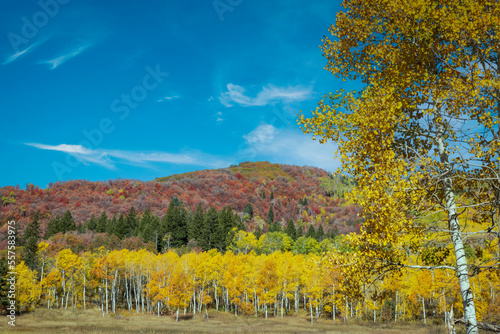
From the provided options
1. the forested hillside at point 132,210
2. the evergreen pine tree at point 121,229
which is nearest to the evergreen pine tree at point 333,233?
the forested hillside at point 132,210

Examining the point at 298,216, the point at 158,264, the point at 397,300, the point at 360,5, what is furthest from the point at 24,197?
the point at 360,5

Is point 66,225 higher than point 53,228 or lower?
higher

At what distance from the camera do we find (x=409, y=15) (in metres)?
6.55

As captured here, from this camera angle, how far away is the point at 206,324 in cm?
4925

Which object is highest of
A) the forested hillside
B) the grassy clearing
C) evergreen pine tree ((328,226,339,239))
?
the forested hillside

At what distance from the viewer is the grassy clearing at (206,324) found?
40.4m

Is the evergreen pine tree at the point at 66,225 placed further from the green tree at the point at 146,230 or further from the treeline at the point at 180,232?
the green tree at the point at 146,230

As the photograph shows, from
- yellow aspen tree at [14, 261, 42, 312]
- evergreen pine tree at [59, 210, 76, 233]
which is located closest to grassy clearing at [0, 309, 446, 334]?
yellow aspen tree at [14, 261, 42, 312]

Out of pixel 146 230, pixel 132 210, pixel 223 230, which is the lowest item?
pixel 223 230

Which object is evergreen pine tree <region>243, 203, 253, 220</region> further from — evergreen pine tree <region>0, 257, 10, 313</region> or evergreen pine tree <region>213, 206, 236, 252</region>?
evergreen pine tree <region>0, 257, 10, 313</region>

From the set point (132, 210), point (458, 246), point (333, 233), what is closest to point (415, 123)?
point (458, 246)

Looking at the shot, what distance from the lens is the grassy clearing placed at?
40406 mm

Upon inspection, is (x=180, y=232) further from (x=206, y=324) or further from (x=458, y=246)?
(x=458, y=246)

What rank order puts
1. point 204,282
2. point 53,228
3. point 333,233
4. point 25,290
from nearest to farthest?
1. point 25,290
2. point 204,282
3. point 53,228
4. point 333,233
